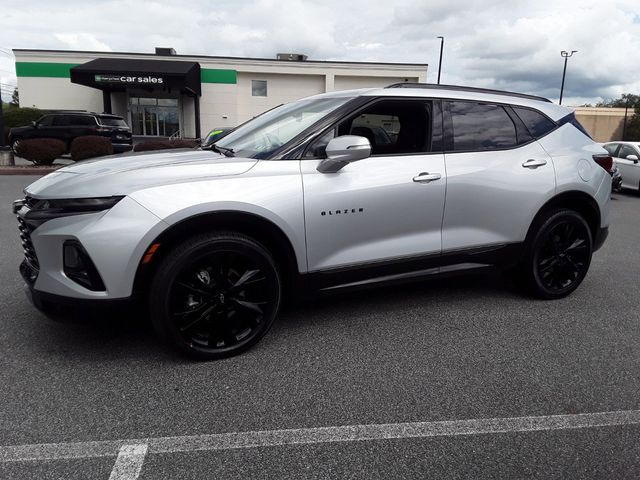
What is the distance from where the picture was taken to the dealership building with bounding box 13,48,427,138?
31797 mm

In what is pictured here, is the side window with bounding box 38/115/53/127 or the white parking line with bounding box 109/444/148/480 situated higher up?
the side window with bounding box 38/115/53/127

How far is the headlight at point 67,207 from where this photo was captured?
2.74 meters

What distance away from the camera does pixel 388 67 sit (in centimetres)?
3400

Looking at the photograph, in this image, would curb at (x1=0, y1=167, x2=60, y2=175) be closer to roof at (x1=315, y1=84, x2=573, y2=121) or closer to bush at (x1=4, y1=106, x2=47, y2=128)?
roof at (x1=315, y1=84, x2=573, y2=121)

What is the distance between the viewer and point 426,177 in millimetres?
3539

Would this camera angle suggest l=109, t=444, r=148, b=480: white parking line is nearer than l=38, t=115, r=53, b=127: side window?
Yes

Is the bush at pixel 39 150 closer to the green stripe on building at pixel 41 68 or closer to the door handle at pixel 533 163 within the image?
the door handle at pixel 533 163

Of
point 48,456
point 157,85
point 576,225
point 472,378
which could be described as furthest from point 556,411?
point 157,85

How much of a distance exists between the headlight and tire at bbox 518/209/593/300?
324 centimetres

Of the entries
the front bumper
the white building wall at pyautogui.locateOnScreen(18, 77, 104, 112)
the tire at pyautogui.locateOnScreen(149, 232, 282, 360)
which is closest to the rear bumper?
the tire at pyautogui.locateOnScreen(149, 232, 282, 360)

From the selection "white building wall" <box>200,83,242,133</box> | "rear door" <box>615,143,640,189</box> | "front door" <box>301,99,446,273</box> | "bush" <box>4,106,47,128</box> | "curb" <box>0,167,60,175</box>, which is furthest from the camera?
"white building wall" <box>200,83,242,133</box>

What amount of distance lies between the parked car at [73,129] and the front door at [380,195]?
18.4m

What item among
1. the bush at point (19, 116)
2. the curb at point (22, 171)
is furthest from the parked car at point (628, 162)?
the bush at point (19, 116)

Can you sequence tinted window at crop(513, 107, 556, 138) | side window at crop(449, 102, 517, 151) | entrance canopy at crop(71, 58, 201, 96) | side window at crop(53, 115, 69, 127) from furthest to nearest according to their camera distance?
1. entrance canopy at crop(71, 58, 201, 96)
2. side window at crop(53, 115, 69, 127)
3. tinted window at crop(513, 107, 556, 138)
4. side window at crop(449, 102, 517, 151)
